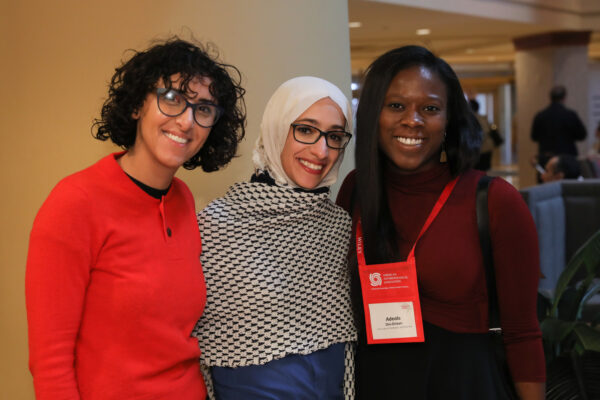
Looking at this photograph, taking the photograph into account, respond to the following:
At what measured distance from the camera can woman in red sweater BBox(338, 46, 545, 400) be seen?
2.00 metres

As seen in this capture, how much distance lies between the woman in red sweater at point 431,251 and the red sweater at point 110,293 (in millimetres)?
572

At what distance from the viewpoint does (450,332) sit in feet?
6.63

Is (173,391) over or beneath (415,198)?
beneath

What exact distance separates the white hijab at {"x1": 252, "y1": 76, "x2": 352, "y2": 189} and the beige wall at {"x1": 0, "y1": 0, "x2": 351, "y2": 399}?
50cm

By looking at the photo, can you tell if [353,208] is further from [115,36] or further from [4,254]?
[4,254]

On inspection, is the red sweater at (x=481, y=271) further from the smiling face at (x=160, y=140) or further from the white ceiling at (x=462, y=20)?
the white ceiling at (x=462, y=20)

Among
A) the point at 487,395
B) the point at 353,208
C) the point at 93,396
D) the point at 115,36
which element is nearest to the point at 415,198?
the point at 353,208

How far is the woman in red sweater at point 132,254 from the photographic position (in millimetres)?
→ 1583

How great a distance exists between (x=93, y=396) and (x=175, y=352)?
225 millimetres

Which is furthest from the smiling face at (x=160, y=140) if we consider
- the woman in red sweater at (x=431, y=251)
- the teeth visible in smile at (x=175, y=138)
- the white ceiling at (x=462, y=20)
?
the white ceiling at (x=462, y=20)

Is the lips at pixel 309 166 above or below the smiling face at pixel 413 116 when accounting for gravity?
below

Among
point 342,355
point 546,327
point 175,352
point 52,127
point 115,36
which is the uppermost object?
point 115,36

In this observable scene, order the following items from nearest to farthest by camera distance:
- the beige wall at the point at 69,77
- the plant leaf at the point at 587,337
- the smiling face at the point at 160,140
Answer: the smiling face at the point at 160,140, the beige wall at the point at 69,77, the plant leaf at the point at 587,337

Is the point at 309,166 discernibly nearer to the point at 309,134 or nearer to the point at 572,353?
the point at 309,134
